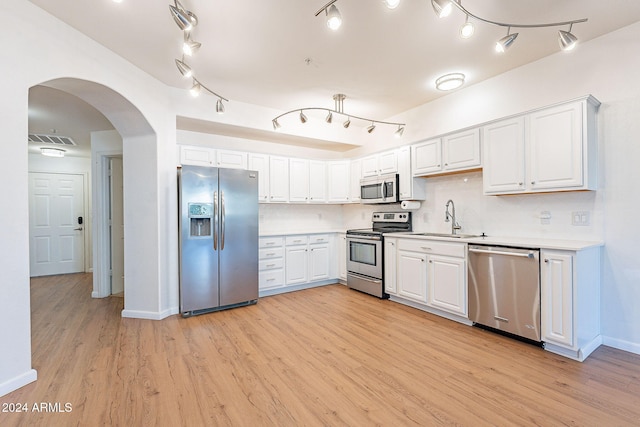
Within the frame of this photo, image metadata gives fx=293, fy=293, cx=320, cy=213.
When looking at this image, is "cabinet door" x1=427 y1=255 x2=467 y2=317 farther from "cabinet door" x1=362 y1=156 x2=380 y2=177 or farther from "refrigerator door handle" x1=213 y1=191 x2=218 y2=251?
"refrigerator door handle" x1=213 y1=191 x2=218 y2=251

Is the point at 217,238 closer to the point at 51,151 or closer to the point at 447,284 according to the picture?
A: the point at 447,284

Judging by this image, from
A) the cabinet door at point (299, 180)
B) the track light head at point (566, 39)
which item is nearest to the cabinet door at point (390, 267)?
the cabinet door at point (299, 180)

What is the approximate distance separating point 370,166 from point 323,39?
2519 millimetres

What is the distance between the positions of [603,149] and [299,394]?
3466 mm

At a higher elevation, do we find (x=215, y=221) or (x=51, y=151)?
(x=51, y=151)

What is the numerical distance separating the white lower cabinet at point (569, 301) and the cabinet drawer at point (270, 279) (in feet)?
10.8

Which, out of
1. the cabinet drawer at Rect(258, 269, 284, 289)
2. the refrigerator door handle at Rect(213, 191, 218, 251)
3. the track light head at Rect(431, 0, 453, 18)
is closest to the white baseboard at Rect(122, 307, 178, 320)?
the refrigerator door handle at Rect(213, 191, 218, 251)

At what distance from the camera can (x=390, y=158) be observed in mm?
4602

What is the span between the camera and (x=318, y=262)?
16.4 ft

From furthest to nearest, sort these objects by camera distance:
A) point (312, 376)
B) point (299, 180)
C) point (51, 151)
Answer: point (51, 151) < point (299, 180) < point (312, 376)

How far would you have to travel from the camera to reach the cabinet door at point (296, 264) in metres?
4.70

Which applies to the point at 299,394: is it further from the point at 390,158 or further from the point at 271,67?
the point at 390,158

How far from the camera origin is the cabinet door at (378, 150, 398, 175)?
4.52 m

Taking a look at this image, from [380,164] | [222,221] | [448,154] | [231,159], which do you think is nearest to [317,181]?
[380,164]
